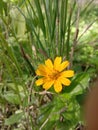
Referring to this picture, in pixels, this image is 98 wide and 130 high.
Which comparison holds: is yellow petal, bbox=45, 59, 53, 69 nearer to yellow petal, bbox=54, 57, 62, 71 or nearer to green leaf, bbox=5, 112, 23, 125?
yellow petal, bbox=54, 57, 62, 71

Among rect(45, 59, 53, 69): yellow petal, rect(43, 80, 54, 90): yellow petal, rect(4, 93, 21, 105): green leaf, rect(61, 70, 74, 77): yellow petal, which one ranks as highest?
rect(45, 59, 53, 69): yellow petal

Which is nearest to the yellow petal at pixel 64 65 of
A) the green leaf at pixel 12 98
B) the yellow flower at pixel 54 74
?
the yellow flower at pixel 54 74

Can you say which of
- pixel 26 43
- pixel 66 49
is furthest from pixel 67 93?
pixel 26 43

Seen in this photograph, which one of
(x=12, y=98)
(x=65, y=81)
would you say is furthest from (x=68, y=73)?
(x=12, y=98)

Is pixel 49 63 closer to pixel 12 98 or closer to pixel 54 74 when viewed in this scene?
pixel 54 74

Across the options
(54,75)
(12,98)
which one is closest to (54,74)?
(54,75)

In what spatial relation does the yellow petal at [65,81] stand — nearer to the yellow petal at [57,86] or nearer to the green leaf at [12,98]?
the yellow petal at [57,86]

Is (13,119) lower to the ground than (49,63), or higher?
lower

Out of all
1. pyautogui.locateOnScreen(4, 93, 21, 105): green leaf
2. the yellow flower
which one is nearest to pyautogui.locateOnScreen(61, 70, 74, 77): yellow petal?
the yellow flower

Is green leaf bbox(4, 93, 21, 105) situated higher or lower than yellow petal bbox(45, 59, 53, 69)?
lower
